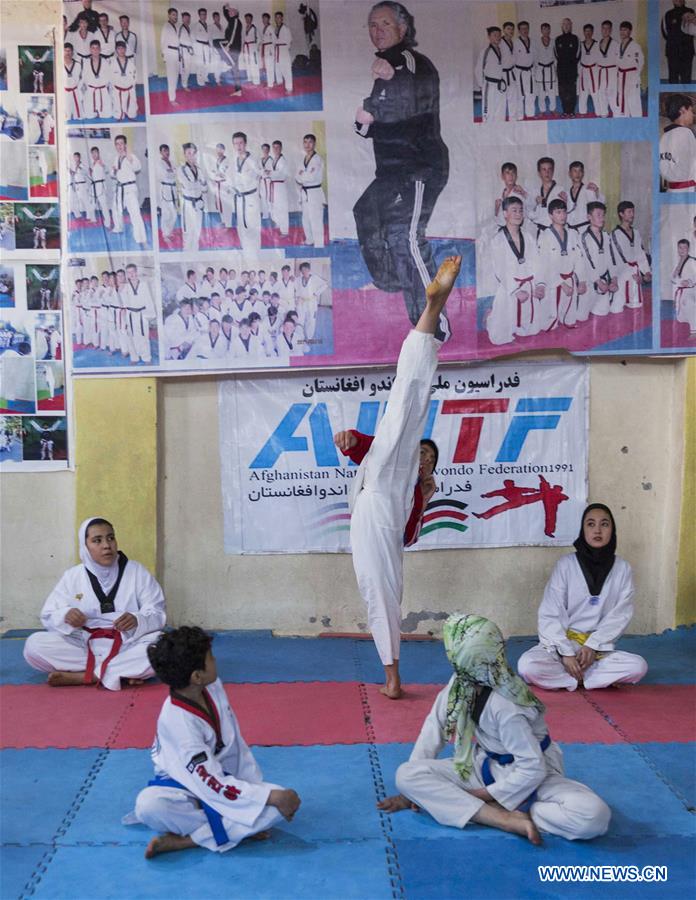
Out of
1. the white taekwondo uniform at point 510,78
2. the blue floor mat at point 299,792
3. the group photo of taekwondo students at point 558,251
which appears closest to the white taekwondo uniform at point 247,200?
the group photo of taekwondo students at point 558,251

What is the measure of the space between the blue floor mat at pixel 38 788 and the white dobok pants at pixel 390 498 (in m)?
1.43

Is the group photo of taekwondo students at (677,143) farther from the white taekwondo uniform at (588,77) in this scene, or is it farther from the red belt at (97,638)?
the red belt at (97,638)

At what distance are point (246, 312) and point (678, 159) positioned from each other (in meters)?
2.62

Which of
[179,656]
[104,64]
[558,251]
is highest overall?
[104,64]

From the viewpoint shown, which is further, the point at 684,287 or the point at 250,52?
the point at 684,287

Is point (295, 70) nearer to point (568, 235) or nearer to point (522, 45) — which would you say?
point (522, 45)

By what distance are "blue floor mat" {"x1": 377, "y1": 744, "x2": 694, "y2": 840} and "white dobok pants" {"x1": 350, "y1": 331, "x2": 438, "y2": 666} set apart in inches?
30.3

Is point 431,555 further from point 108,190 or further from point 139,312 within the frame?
point 108,190

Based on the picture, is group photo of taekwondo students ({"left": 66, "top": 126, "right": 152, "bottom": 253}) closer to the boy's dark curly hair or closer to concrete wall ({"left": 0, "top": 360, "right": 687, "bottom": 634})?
concrete wall ({"left": 0, "top": 360, "right": 687, "bottom": 634})

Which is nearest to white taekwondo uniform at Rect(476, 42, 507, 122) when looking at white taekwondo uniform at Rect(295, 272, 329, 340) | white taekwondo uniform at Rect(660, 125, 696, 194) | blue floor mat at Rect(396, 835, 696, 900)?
white taekwondo uniform at Rect(660, 125, 696, 194)

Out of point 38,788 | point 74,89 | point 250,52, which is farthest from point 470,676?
point 74,89

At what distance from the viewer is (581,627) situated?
5.17 meters

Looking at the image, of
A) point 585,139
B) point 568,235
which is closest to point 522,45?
point 585,139

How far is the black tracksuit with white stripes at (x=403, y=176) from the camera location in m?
5.61
